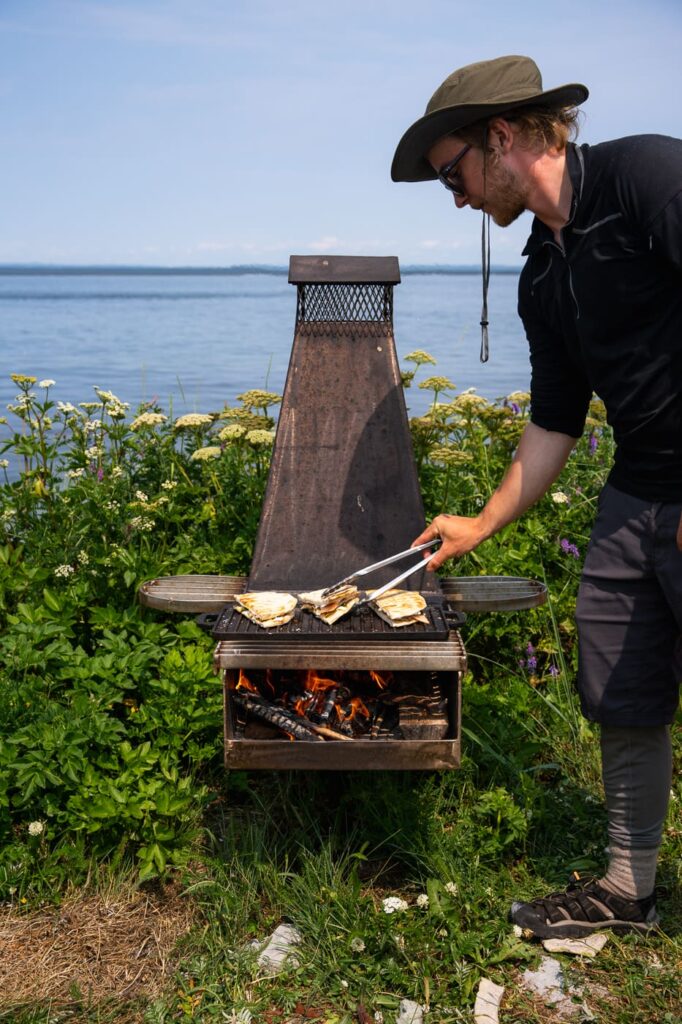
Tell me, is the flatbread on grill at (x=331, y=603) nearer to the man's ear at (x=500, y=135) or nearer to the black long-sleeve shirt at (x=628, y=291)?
the black long-sleeve shirt at (x=628, y=291)

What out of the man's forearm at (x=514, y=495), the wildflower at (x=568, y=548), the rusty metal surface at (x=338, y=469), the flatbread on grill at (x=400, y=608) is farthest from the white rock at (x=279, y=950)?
the wildflower at (x=568, y=548)

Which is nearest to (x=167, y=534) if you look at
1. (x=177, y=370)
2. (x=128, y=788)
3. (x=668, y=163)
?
(x=128, y=788)

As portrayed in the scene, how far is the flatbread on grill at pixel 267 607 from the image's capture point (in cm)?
308

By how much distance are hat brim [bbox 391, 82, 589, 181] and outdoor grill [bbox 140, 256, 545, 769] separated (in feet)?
3.39

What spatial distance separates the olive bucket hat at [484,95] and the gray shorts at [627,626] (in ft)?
3.89

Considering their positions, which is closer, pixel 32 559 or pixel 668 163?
pixel 668 163

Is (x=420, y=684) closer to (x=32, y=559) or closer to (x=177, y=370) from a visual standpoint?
(x=32, y=559)

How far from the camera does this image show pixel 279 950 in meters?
3.10

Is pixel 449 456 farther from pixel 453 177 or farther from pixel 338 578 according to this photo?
pixel 453 177

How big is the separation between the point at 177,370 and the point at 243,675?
16545 mm

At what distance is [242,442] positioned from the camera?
16.2 feet

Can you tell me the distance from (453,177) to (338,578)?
1496 millimetres

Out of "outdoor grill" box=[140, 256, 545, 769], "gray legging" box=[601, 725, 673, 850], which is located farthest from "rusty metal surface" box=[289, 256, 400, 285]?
"gray legging" box=[601, 725, 673, 850]

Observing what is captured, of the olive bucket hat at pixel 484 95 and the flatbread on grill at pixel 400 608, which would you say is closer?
the olive bucket hat at pixel 484 95
